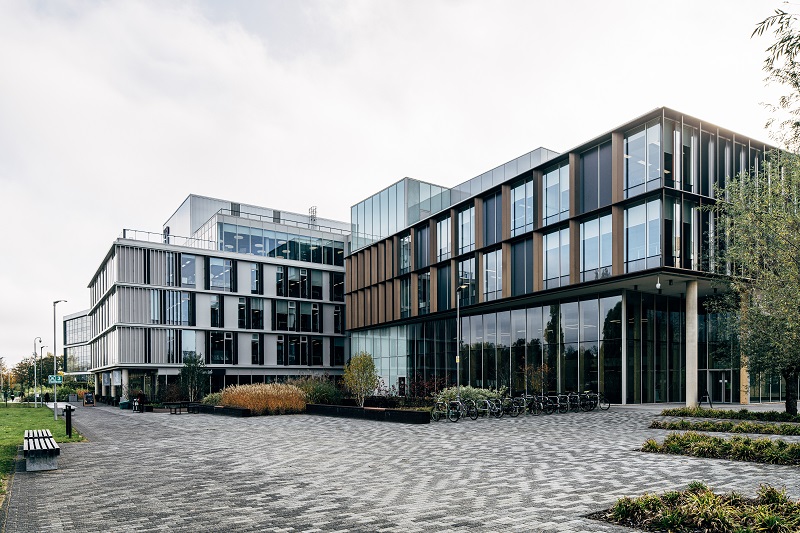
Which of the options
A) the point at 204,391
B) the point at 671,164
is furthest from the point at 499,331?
the point at 204,391

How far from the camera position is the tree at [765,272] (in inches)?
688

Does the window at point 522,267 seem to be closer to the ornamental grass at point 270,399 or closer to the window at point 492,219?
the window at point 492,219

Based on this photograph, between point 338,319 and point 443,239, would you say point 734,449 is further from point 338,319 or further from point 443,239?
point 338,319

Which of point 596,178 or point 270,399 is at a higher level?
point 596,178

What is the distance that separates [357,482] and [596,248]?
23711 mm

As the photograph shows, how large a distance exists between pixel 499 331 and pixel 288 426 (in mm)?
19942

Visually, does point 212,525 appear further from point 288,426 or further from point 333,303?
point 333,303

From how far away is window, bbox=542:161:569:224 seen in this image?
33.5 metres

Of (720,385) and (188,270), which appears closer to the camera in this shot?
(720,385)

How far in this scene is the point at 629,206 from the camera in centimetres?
3000

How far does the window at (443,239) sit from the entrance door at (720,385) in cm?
1838

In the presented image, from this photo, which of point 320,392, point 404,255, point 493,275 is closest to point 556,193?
point 493,275

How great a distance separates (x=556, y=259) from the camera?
33875mm

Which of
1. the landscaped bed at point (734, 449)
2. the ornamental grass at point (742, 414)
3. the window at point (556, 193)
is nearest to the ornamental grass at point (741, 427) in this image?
the ornamental grass at point (742, 414)
